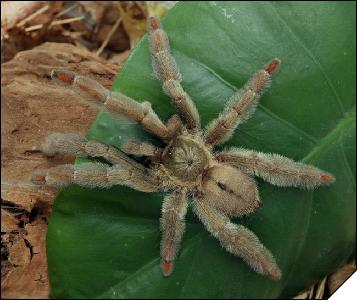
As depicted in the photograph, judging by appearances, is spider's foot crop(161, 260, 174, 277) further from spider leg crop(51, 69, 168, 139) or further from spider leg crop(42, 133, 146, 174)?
spider leg crop(51, 69, 168, 139)

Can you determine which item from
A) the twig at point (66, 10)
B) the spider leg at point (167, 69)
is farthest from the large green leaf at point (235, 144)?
the twig at point (66, 10)

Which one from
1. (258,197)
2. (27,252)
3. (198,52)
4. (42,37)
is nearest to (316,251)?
(258,197)

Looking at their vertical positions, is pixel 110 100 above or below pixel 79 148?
above

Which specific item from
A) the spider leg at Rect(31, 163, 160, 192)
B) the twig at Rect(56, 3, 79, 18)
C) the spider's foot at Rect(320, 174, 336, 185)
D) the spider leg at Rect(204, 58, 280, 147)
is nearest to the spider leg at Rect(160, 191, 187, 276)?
the spider leg at Rect(31, 163, 160, 192)

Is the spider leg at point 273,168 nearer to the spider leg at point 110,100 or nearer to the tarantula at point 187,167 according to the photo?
the tarantula at point 187,167

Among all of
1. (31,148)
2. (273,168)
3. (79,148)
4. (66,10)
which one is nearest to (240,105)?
(273,168)

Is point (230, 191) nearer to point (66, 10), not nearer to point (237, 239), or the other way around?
point (237, 239)
